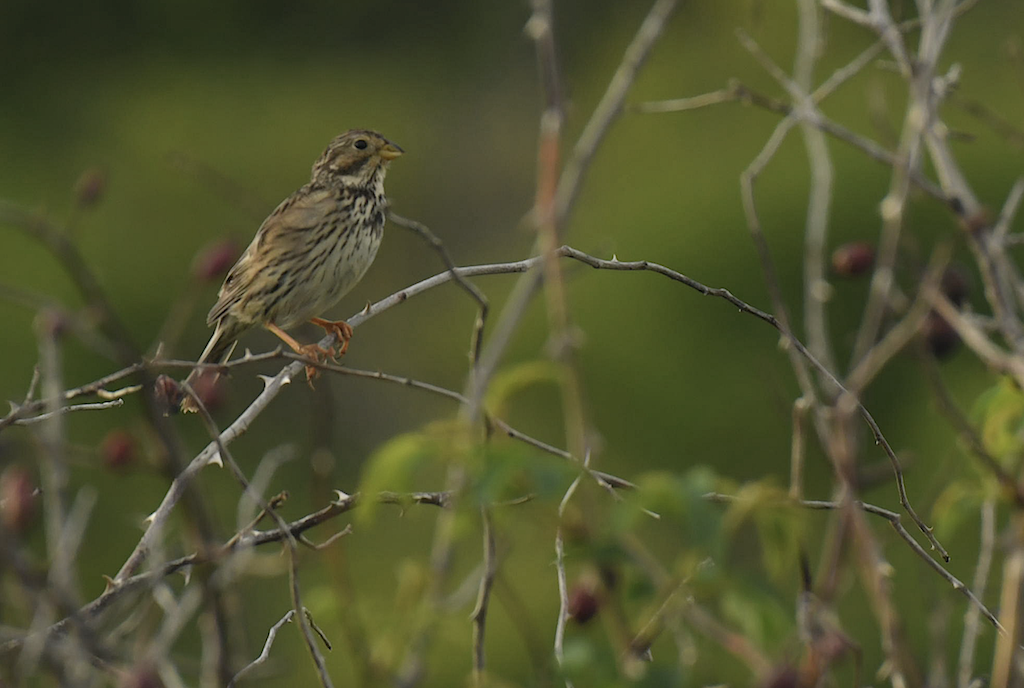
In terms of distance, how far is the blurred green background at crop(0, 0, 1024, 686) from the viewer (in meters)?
14.3

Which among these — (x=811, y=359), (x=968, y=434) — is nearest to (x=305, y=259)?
(x=811, y=359)

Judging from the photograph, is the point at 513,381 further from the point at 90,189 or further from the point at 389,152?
the point at 389,152

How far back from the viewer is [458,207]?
20.3 metres

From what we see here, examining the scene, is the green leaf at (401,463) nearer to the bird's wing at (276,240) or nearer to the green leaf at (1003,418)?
the green leaf at (1003,418)

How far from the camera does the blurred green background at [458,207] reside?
14328mm

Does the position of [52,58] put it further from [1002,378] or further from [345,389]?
[1002,378]

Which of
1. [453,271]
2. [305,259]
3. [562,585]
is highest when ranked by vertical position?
[453,271]

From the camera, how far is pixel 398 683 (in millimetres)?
1376

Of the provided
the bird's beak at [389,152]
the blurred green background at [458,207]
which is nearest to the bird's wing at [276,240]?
the bird's beak at [389,152]

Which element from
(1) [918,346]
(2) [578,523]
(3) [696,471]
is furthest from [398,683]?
(1) [918,346]

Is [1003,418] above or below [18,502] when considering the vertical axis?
below

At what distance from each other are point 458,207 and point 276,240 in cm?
1578

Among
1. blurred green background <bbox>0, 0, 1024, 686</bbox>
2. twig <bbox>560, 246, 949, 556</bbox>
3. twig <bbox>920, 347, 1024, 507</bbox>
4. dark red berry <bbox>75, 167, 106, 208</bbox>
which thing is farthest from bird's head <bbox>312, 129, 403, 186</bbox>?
blurred green background <bbox>0, 0, 1024, 686</bbox>

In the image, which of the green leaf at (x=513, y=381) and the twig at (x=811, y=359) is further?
the twig at (x=811, y=359)
